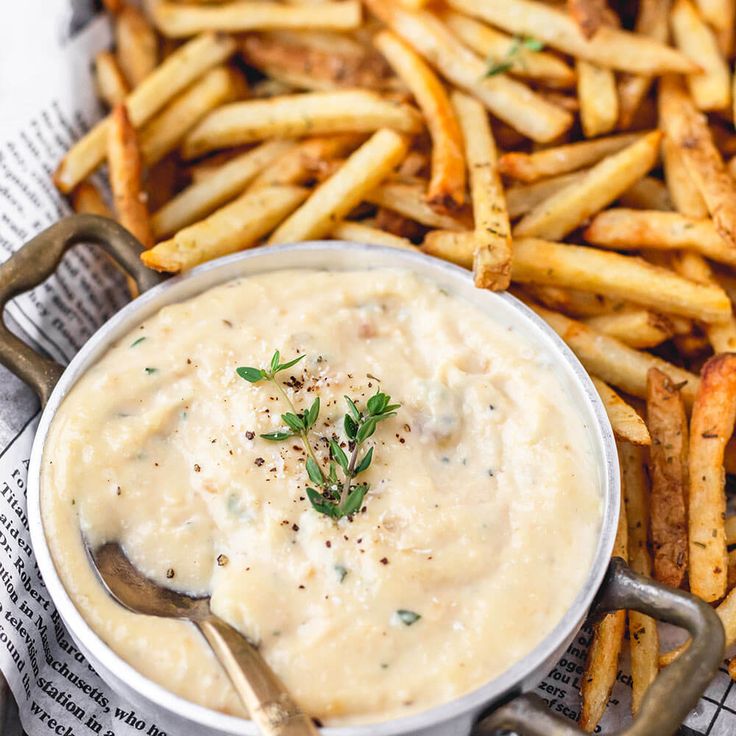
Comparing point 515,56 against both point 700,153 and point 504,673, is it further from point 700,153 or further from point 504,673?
point 504,673

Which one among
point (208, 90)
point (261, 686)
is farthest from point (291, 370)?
point (208, 90)

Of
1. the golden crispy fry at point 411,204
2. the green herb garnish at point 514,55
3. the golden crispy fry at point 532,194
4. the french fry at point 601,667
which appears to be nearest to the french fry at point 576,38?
the green herb garnish at point 514,55

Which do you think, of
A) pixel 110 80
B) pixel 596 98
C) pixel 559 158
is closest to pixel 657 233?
pixel 559 158

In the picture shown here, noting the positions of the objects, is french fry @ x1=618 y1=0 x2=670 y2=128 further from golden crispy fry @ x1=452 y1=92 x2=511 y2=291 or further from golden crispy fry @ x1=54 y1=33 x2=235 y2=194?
golden crispy fry @ x1=54 y1=33 x2=235 y2=194

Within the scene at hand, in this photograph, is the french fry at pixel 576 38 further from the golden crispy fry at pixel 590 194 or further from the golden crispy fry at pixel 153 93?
the golden crispy fry at pixel 153 93

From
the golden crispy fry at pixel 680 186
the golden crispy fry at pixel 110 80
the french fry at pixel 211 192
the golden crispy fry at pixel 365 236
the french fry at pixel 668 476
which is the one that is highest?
the golden crispy fry at pixel 110 80

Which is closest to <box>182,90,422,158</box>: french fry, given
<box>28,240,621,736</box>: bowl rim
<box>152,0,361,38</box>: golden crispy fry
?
<box>152,0,361,38</box>: golden crispy fry
